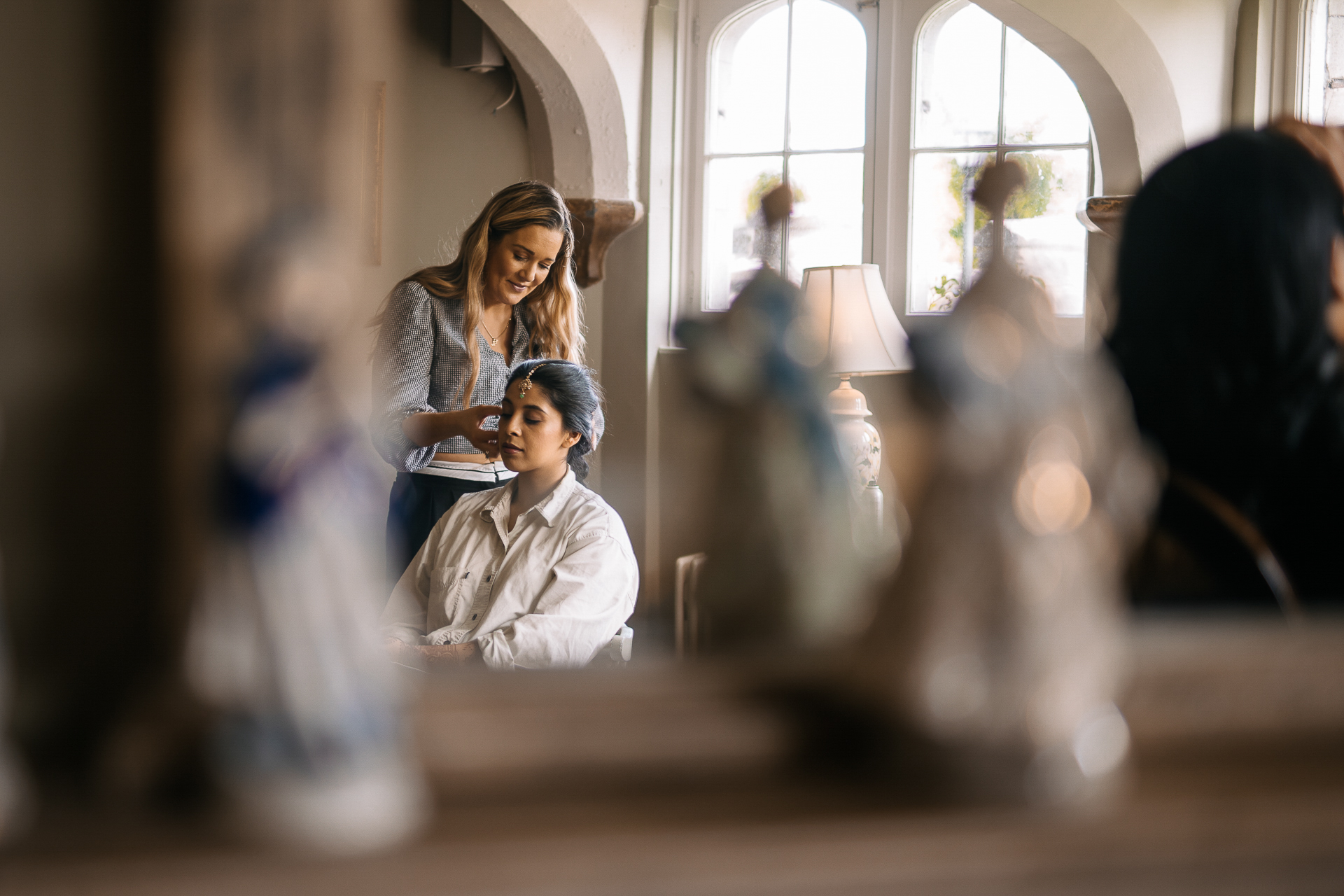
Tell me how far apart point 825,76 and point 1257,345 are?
2.65 feet

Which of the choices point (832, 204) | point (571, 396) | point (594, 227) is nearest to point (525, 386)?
point (571, 396)

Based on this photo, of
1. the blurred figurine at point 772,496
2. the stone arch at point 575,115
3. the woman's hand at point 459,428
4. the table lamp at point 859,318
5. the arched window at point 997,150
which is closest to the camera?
the blurred figurine at point 772,496

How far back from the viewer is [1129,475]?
1.17 feet

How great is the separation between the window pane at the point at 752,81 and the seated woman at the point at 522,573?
35 cm

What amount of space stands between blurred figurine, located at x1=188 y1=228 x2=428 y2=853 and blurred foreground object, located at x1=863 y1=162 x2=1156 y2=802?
0.56ft

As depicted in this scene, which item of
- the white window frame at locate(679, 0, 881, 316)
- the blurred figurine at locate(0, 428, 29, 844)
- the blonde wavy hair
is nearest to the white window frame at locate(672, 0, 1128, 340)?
the white window frame at locate(679, 0, 881, 316)

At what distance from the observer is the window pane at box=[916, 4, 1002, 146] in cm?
78

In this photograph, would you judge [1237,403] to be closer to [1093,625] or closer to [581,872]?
[1093,625]

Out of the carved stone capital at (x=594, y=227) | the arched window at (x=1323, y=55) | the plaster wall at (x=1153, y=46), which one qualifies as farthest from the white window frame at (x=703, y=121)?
the arched window at (x=1323, y=55)

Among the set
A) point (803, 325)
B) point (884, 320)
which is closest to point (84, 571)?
point (803, 325)

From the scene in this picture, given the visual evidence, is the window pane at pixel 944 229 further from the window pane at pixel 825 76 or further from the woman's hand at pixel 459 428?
the woman's hand at pixel 459 428

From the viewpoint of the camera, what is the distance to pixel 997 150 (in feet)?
1.94

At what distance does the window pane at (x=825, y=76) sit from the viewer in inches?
36.8

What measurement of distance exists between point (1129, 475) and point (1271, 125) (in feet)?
0.91
